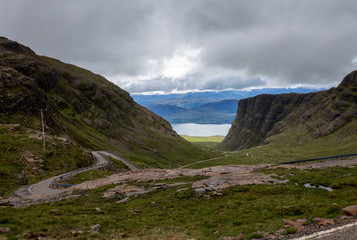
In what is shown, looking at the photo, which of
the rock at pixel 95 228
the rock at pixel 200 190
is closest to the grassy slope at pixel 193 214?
the rock at pixel 95 228

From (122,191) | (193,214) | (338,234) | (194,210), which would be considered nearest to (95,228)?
(193,214)

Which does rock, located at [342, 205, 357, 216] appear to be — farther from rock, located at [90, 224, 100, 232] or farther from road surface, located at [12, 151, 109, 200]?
road surface, located at [12, 151, 109, 200]

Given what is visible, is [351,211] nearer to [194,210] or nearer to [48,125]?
[194,210]

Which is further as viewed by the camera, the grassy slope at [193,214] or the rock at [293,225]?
the grassy slope at [193,214]

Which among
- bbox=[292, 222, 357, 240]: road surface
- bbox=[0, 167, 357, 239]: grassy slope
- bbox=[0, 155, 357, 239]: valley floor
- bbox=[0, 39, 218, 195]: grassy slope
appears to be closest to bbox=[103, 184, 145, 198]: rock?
bbox=[0, 155, 357, 239]: valley floor

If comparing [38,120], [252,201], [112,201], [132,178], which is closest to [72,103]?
[38,120]

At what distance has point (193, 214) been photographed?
23.8 meters

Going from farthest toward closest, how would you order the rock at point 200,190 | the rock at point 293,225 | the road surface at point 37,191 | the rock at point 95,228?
the road surface at point 37,191 → the rock at point 200,190 → the rock at point 95,228 → the rock at point 293,225

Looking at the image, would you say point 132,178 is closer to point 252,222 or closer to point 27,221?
point 27,221

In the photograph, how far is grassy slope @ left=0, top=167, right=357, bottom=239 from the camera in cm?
1853

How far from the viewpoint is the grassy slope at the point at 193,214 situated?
1853cm

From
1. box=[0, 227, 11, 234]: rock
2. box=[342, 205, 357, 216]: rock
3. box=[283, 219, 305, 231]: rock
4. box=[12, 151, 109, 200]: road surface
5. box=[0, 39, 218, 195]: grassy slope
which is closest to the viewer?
box=[283, 219, 305, 231]: rock

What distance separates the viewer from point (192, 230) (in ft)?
62.7

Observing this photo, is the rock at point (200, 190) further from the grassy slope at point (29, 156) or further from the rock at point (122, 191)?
the grassy slope at point (29, 156)
